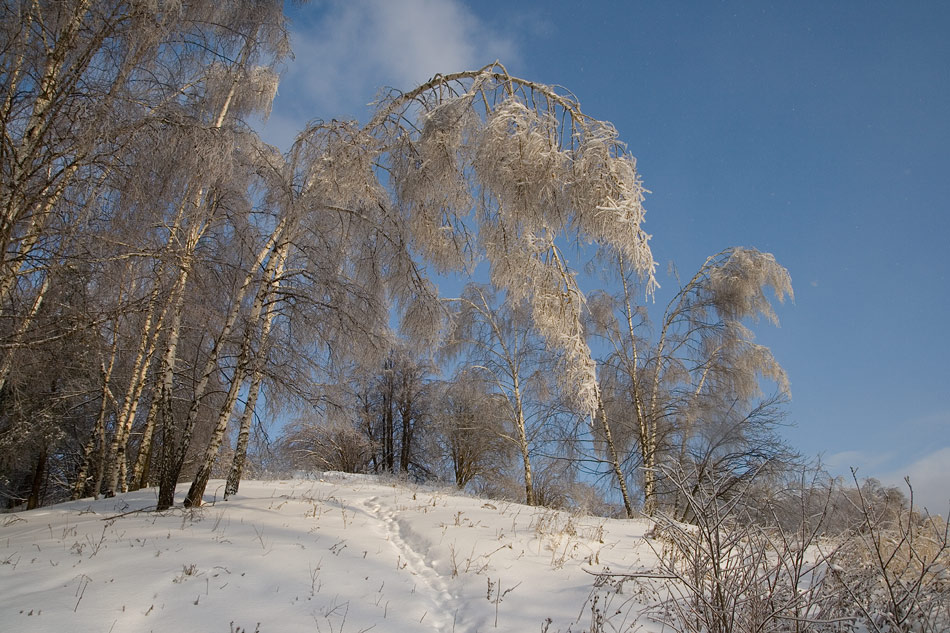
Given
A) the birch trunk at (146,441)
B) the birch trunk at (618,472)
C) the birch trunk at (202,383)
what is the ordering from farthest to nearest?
1. the birch trunk at (618,472)
2. the birch trunk at (146,441)
3. the birch trunk at (202,383)

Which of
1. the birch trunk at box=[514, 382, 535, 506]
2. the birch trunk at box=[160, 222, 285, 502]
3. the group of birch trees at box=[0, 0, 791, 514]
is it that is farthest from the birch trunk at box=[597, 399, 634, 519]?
the birch trunk at box=[160, 222, 285, 502]

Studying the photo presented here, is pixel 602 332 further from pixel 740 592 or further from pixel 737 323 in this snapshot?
pixel 740 592

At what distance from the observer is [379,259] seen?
6953mm

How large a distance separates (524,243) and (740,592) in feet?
14.3

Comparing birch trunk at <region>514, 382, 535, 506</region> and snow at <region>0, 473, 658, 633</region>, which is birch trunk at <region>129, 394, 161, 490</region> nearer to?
snow at <region>0, 473, 658, 633</region>

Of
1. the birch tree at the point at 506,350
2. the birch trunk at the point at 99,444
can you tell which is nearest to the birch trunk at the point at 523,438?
the birch tree at the point at 506,350

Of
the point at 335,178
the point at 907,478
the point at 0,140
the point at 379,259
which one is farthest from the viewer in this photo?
the point at 379,259

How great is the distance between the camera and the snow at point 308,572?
3.38 metres

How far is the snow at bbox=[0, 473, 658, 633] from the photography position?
3.38 metres

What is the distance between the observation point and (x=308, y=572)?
4.10m

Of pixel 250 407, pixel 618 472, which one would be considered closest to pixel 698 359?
Result: pixel 618 472

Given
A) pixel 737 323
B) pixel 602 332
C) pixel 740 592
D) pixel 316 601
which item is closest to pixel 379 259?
pixel 316 601

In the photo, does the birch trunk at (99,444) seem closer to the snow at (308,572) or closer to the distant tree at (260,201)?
the distant tree at (260,201)

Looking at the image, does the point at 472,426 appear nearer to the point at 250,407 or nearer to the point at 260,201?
the point at 250,407
